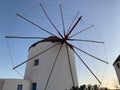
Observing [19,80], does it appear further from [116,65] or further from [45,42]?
[116,65]

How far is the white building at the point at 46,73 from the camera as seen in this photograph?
42.4ft

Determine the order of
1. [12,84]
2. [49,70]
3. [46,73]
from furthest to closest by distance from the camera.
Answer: [49,70], [46,73], [12,84]

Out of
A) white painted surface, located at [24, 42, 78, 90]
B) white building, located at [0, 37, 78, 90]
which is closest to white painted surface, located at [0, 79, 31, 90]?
white building, located at [0, 37, 78, 90]

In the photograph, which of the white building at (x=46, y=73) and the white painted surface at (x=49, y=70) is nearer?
the white building at (x=46, y=73)

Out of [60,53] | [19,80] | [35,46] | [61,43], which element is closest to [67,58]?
[60,53]

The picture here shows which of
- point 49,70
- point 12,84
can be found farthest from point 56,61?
point 12,84

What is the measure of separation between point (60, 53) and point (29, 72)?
448cm

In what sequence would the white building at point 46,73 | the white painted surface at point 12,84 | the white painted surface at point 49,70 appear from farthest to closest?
the white painted surface at point 49,70, the white building at point 46,73, the white painted surface at point 12,84

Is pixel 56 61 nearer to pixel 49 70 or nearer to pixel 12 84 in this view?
pixel 49 70

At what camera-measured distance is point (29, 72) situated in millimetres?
14938

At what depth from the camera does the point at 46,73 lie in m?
13.6

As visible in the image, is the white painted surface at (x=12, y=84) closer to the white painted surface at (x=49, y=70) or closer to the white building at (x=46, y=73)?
the white building at (x=46, y=73)

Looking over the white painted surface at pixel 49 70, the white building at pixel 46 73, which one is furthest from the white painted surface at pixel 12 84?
the white painted surface at pixel 49 70

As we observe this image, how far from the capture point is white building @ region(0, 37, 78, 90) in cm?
1294
